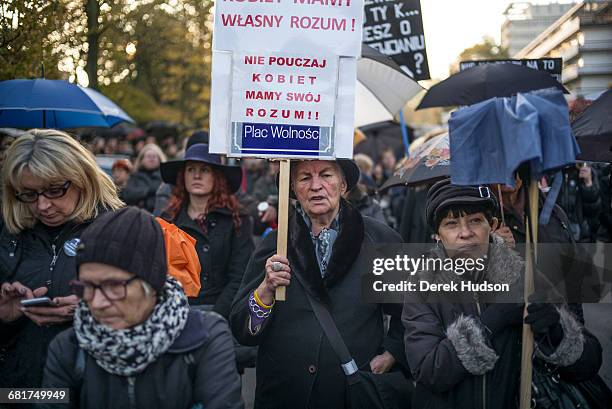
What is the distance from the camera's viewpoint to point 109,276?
8.38 ft

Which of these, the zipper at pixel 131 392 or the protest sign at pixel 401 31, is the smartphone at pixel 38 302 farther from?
the protest sign at pixel 401 31

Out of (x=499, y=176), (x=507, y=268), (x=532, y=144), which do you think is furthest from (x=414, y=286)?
(x=532, y=144)

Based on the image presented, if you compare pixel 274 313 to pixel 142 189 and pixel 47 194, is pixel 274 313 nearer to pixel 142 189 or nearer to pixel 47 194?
pixel 47 194

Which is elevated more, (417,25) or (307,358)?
(417,25)

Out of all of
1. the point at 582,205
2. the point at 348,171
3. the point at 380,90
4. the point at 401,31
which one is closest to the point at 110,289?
the point at 348,171

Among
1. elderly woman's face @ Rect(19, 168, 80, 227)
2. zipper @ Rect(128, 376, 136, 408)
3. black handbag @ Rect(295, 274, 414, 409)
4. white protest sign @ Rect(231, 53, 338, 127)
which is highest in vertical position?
white protest sign @ Rect(231, 53, 338, 127)

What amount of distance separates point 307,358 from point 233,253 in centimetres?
167

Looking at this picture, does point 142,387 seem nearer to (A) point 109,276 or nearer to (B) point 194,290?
(A) point 109,276

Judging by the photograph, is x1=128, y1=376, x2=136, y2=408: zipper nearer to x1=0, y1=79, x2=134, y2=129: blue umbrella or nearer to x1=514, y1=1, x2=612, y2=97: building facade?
x1=0, y1=79, x2=134, y2=129: blue umbrella

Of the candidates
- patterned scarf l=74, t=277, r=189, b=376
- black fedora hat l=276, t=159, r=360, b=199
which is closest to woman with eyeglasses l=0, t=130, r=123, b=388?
patterned scarf l=74, t=277, r=189, b=376

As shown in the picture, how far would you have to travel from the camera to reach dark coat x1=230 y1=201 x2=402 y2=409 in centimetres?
365

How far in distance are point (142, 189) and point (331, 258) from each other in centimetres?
596

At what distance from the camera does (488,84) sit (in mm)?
5484

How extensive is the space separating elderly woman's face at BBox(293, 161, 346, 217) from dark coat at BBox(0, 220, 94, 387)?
3.79ft
